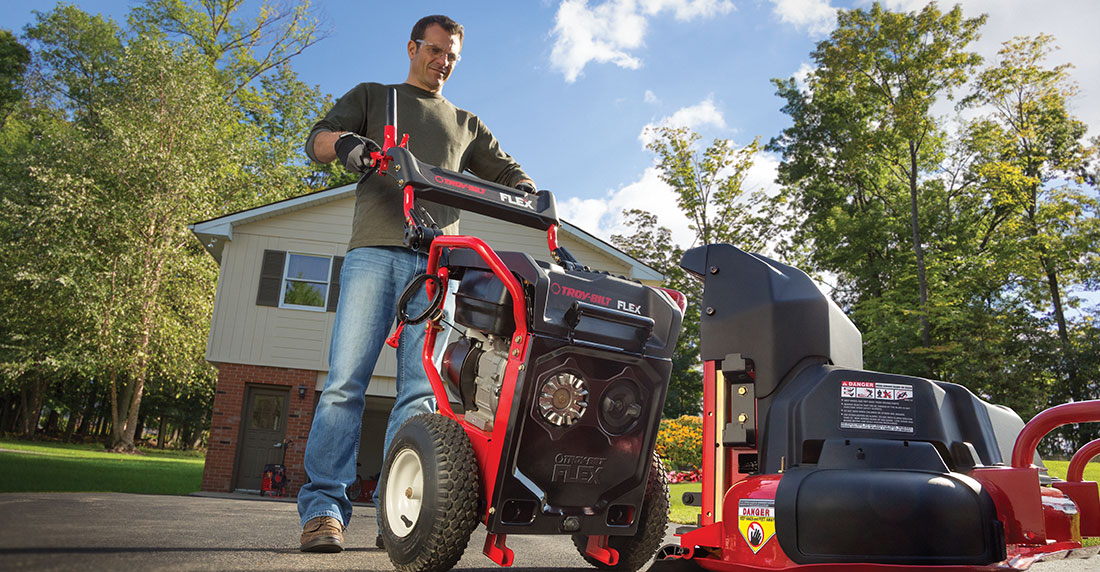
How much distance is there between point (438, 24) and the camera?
3188 mm

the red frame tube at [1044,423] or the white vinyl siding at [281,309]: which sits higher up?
the white vinyl siding at [281,309]

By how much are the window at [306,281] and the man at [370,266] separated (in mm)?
12219

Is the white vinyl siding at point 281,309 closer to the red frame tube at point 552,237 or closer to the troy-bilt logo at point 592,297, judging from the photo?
the red frame tube at point 552,237

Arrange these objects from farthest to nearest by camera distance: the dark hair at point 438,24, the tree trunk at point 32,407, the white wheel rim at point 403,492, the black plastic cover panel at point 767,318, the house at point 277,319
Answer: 1. the tree trunk at point 32,407
2. the house at point 277,319
3. the dark hair at point 438,24
4. the white wheel rim at point 403,492
5. the black plastic cover panel at point 767,318

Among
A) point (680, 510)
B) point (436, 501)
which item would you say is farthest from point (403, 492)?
point (680, 510)

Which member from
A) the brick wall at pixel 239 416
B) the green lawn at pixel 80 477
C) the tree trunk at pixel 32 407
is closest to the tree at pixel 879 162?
the brick wall at pixel 239 416

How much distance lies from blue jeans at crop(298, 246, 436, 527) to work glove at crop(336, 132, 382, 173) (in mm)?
337

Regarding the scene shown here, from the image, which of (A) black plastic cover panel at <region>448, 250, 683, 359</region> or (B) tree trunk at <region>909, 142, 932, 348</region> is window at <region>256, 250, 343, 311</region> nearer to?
Result: (A) black plastic cover panel at <region>448, 250, 683, 359</region>

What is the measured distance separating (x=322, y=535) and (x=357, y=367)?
64 centimetres

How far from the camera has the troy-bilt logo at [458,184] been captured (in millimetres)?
2773

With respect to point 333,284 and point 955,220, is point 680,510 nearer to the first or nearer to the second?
point 333,284

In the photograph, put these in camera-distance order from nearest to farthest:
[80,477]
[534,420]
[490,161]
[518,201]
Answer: [534,420], [518,201], [490,161], [80,477]

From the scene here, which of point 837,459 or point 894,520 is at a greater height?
point 837,459

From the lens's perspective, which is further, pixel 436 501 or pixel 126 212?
pixel 126 212
